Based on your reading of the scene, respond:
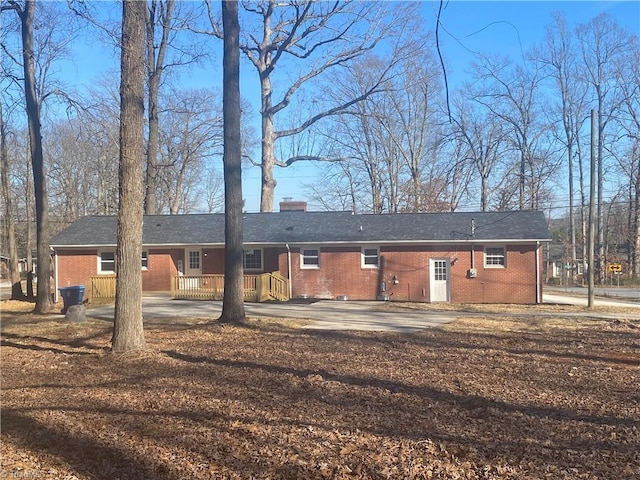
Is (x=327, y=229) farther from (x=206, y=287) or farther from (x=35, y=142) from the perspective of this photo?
(x=35, y=142)

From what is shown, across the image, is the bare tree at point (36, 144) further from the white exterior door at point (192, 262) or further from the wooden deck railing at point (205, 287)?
the white exterior door at point (192, 262)

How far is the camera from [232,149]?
1438cm

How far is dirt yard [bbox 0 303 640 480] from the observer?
4.40 meters

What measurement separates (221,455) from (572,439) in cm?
307

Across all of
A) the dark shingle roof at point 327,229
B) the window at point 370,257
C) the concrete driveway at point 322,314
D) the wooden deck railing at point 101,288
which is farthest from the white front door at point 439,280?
the wooden deck railing at point 101,288

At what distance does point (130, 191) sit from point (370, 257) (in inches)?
651

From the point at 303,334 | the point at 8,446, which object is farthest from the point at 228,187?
the point at 8,446

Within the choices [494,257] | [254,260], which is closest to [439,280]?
[494,257]

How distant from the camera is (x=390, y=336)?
39.6 feet

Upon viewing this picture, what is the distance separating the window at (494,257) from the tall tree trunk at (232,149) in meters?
13.5

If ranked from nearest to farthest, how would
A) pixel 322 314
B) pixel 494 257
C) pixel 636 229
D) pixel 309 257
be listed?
pixel 322 314 < pixel 494 257 < pixel 309 257 < pixel 636 229

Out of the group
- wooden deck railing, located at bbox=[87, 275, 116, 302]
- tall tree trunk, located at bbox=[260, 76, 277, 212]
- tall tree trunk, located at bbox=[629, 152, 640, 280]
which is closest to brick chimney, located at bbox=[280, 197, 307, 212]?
tall tree trunk, located at bbox=[260, 76, 277, 212]

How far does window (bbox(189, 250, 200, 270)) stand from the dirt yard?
15.2 m

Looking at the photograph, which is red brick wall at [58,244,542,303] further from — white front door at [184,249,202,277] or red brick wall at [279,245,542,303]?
white front door at [184,249,202,277]
